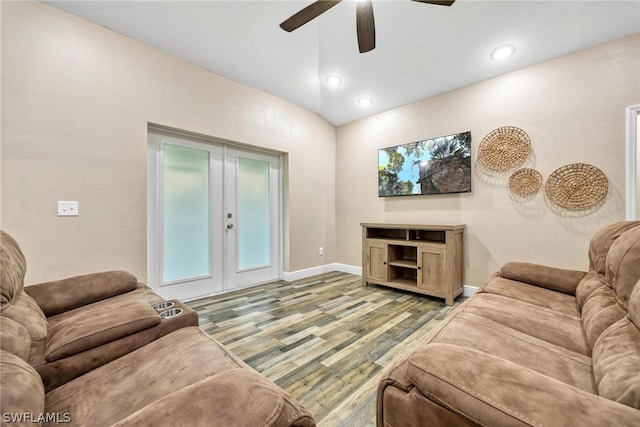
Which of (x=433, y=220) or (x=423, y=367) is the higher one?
(x=433, y=220)

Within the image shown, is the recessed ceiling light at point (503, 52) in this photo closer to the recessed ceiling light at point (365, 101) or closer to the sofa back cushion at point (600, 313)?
the recessed ceiling light at point (365, 101)

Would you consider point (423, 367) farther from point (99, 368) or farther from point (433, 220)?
point (433, 220)

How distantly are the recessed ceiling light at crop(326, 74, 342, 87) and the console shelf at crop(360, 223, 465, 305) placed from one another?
1926 millimetres

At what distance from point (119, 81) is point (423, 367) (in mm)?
3231

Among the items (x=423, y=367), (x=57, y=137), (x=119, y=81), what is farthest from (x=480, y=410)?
(x=119, y=81)

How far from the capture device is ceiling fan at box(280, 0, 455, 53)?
5.42 feet

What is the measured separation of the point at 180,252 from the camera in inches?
116

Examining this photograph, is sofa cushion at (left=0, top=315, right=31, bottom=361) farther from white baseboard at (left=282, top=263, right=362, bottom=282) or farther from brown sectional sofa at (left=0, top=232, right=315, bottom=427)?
white baseboard at (left=282, top=263, right=362, bottom=282)

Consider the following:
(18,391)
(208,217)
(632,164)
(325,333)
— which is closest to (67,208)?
(208,217)

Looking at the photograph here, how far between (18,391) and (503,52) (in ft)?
12.4

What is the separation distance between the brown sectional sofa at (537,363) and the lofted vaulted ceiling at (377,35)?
187cm

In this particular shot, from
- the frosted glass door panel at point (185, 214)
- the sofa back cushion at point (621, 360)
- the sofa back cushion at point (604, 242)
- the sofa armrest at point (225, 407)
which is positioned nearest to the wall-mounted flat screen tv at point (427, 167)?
the sofa back cushion at point (604, 242)

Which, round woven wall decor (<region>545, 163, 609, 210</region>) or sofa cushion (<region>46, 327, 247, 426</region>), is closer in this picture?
sofa cushion (<region>46, 327, 247, 426</region>)

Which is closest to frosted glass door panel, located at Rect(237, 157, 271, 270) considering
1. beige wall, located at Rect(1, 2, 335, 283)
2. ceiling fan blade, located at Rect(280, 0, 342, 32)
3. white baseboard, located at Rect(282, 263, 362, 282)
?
white baseboard, located at Rect(282, 263, 362, 282)
